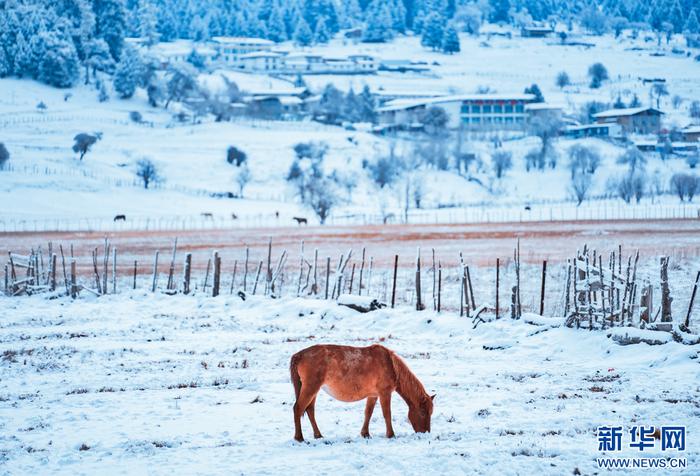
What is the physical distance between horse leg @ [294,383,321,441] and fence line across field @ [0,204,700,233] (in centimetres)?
4905

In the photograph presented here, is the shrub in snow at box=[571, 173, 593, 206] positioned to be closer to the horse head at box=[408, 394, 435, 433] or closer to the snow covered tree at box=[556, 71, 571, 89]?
the horse head at box=[408, 394, 435, 433]

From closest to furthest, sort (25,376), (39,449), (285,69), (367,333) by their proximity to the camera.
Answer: (39,449)
(25,376)
(367,333)
(285,69)

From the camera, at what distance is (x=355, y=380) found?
9898 mm

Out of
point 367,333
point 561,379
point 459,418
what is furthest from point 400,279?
point 459,418

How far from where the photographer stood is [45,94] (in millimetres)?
128250

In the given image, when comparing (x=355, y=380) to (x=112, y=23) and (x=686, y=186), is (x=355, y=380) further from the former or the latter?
(x=112, y=23)

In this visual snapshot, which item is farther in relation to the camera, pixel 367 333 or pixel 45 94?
pixel 45 94

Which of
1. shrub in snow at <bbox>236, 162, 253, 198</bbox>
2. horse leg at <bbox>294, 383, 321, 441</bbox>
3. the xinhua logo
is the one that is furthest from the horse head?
shrub in snow at <bbox>236, 162, 253, 198</bbox>

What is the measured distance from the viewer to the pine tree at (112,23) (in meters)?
166

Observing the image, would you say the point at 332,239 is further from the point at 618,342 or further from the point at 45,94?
the point at 45,94


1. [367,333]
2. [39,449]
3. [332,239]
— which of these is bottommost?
[332,239]

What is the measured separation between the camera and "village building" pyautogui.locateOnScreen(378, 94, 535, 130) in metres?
130

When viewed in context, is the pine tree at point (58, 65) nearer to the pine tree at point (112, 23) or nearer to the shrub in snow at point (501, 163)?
the pine tree at point (112, 23)

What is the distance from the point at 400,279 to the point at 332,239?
744 inches
